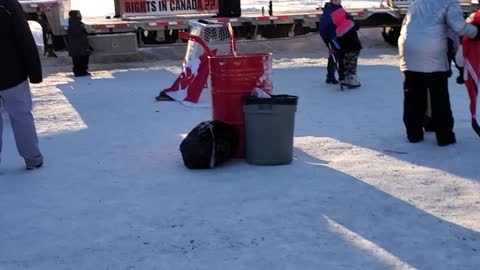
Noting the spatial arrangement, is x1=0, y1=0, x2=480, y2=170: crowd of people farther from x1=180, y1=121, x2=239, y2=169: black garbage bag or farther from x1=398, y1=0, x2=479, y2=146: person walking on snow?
x1=180, y1=121, x2=239, y2=169: black garbage bag

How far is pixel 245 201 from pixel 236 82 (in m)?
1.62

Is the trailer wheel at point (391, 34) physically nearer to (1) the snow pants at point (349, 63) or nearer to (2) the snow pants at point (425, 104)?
(1) the snow pants at point (349, 63)

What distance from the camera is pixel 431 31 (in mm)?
6637

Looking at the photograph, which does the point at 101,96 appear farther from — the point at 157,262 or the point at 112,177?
the point at 157,262

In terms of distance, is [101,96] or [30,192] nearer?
[30,192]

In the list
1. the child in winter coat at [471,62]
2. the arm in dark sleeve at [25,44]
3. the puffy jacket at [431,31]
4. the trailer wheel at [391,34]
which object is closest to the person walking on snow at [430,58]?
the puffy jacket at [431,31]

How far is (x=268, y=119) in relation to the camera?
20.6ft

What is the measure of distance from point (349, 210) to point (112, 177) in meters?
2.33

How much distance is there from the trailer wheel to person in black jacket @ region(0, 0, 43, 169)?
12717 mm

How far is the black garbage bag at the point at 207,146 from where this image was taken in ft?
20.6

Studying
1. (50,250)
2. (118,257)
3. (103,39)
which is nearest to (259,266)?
(118,257)

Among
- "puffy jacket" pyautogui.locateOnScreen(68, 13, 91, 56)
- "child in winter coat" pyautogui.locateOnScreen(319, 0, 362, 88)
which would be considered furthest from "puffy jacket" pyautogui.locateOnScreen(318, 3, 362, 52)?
"puffy jacket" pyautogui.locateOnScreen(68, 13, 91, 56)

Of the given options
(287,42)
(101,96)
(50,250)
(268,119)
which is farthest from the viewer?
(287,42)

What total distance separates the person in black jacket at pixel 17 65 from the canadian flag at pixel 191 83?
3.80 metres
